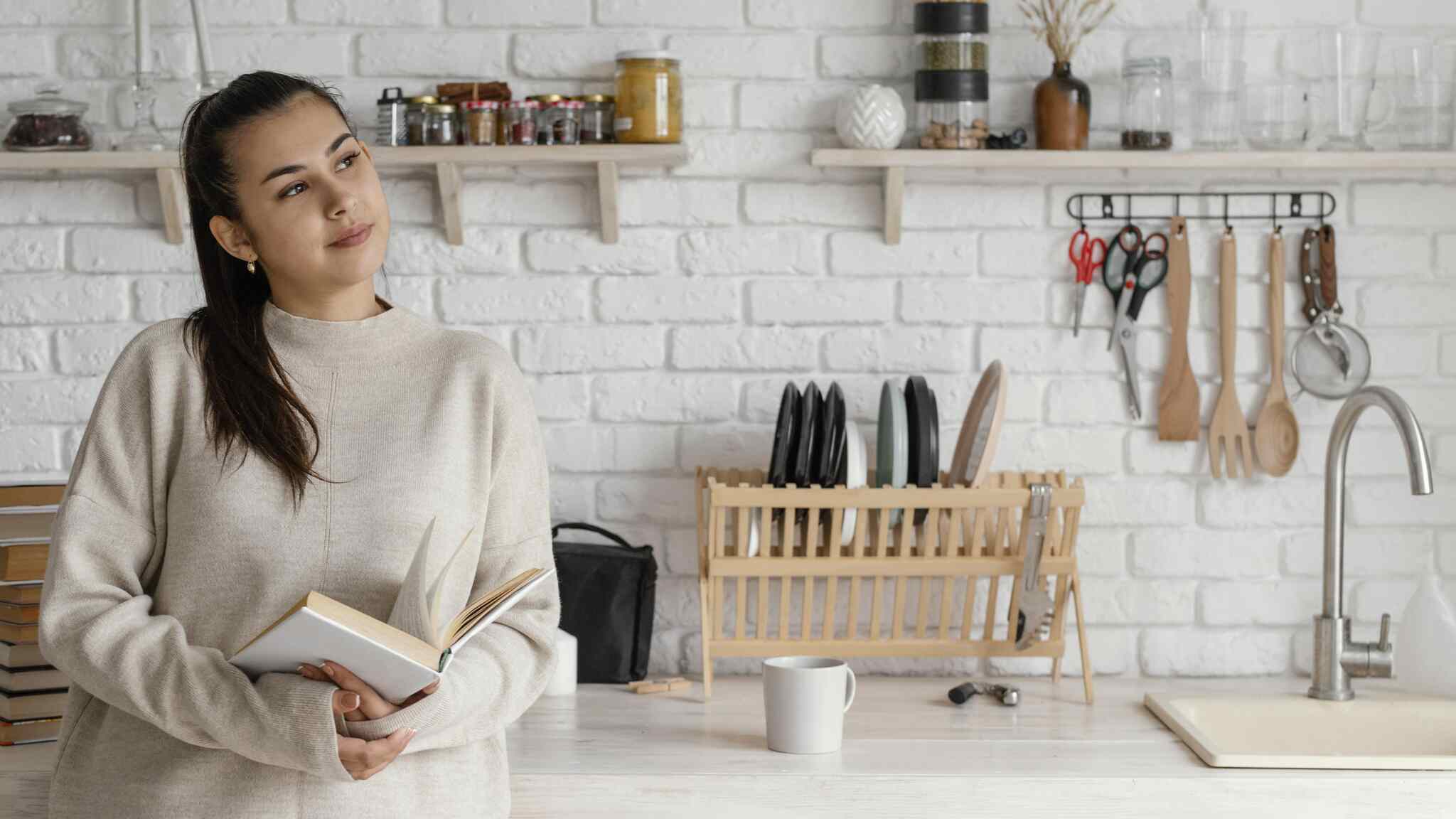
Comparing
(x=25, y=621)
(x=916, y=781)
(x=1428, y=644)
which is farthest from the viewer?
(x=1428, y=644)

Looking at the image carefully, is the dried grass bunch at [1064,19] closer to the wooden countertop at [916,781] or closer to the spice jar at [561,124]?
the spice jar at [561,124]

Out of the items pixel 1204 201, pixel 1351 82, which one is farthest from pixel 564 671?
pixel 1351 82

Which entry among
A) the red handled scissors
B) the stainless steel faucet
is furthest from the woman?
the stainless steel faucet

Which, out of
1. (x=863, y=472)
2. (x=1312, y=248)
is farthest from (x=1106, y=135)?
(x=863, y=472)

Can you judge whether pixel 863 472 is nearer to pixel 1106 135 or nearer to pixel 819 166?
pixel 819 166

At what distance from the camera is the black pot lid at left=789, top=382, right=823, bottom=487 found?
5.90 ft

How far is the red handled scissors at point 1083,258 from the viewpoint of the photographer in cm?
197

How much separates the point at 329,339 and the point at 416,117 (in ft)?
2.17

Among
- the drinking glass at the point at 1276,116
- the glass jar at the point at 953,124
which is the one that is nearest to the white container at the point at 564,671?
the glass jar at the point at 953,124

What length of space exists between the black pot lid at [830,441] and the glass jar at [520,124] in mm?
539

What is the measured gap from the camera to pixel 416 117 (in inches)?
73.7

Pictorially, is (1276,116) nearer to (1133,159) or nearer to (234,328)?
(1133,159)

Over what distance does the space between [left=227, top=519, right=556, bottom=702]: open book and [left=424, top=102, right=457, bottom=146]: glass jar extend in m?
0.85

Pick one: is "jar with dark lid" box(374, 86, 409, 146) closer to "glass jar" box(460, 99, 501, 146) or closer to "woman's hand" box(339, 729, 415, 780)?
"glass jar" box(460, 99, 501, 146)
